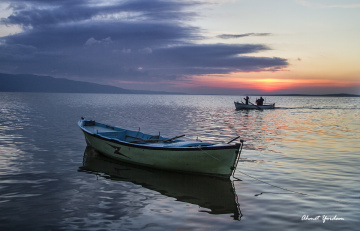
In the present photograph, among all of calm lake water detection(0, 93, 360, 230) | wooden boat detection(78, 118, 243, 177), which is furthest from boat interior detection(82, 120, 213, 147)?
calm lake water detection(0, 93, 360, 230)

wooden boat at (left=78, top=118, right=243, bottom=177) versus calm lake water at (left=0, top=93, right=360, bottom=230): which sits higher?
wooden boat at (left=78, top=118, right=243, bottom=177)

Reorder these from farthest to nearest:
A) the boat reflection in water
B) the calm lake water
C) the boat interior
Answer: the boat interior → the boat reflection in water → the calm lake water

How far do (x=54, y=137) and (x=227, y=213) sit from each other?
19.8 metres

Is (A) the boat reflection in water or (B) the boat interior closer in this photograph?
(A) the boat reflection in water

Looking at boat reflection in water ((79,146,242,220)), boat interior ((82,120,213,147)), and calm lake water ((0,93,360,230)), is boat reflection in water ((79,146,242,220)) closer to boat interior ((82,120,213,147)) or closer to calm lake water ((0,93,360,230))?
calm lake water ((0,93,360,230))

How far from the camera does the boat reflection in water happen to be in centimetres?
1048

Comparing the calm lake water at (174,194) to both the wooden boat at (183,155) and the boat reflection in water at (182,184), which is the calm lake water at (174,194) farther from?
the wooden boat at (183,155)

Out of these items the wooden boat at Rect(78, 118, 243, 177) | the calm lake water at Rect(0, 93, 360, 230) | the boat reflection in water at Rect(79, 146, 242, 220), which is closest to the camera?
the calm lake water at Rect(0, 93, 360, 230)

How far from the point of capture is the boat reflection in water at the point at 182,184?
10477 mm

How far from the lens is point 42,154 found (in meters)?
18.2

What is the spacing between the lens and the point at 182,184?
12766 mm

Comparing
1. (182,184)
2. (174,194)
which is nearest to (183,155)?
(182,184)

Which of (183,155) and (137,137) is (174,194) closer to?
(183,155)

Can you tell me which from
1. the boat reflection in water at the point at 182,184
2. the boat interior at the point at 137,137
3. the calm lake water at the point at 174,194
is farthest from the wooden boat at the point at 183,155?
the calm lake water at the point at 174,194
